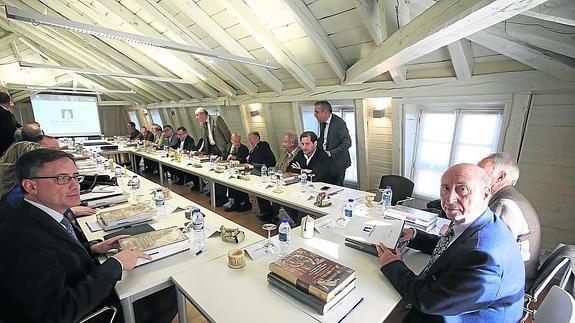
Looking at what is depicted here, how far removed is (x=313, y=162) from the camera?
3482mm

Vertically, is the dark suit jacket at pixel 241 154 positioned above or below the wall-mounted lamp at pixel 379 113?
below

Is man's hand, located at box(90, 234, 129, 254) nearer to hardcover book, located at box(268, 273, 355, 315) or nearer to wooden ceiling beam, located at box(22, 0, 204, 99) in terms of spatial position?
hardcover book, located at box(268, 273, 355, 315)

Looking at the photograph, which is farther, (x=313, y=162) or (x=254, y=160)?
(x=254, y=160)

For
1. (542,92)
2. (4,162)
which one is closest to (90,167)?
(4,162)

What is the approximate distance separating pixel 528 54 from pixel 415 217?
1.74m

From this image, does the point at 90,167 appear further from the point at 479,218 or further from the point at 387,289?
the point at 479,218

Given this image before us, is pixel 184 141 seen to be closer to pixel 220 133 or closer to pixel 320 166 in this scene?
pixel 220 133

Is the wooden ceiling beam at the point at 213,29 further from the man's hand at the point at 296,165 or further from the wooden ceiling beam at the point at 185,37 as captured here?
the man's hand at the point at 296,165

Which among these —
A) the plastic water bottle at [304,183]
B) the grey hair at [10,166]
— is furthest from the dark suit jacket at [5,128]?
the plastic water bottle at [304,183]

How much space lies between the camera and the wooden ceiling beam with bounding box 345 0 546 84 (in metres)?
1.25

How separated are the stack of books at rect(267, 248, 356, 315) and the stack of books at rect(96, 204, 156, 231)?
122 cm

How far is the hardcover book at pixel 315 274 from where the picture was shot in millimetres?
1110

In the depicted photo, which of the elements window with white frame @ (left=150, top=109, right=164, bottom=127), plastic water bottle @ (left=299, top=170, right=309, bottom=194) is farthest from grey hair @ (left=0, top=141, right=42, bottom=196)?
window with white frame @ (left=150, top=109, right=164, bottom=127)

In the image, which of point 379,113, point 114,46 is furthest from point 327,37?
point 114,46
